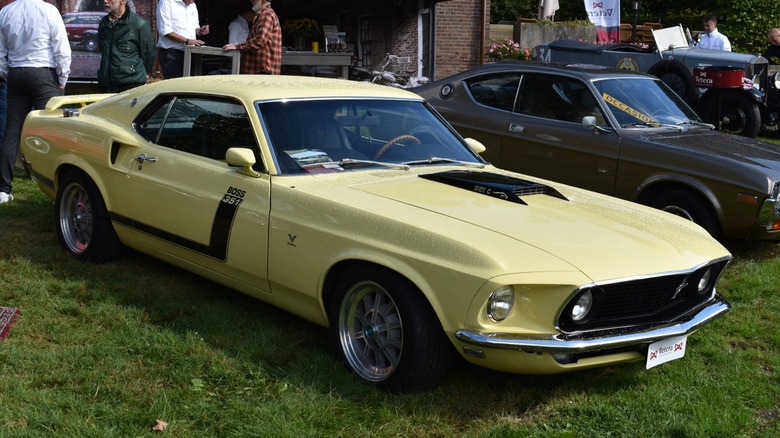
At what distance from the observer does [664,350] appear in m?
4.27

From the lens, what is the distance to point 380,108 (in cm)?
562

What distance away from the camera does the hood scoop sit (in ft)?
15.9

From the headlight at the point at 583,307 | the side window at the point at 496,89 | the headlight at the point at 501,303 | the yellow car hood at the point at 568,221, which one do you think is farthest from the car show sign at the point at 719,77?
the headlight at the point at 501,303

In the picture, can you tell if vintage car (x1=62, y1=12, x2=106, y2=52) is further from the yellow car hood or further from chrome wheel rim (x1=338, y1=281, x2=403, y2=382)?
chrome wheel rim (x1=338, y1=281, x2=403, y2=382)

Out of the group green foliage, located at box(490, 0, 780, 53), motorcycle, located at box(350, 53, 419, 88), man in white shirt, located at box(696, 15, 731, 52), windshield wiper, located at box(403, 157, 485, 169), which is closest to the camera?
windshield wiper, located at box(403, 157, 485, 169)

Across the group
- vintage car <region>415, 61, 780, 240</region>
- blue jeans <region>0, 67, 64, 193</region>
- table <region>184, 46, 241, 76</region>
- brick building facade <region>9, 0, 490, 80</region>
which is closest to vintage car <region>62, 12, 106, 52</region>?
table <region>184, 46, 241, 76</region>

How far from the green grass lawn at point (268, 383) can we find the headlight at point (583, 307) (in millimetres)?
487

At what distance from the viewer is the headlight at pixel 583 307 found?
13.1 ft

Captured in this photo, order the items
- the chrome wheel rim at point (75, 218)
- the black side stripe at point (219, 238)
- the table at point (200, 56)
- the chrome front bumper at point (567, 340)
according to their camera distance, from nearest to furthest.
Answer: the chrome front bumper at point (567, 340) < the black side stripe at point (219, 238) < the chrome wheel rim at point (75, 218) < the table at point (200, 56)

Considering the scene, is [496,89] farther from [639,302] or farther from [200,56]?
[639,302]

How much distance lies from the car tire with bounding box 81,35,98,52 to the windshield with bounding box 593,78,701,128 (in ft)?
27.5

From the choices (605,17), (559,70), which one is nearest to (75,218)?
(559,70)

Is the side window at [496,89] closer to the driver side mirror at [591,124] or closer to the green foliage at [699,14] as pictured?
the driver side mirror at [591,124]

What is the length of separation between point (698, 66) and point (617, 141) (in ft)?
19.0
